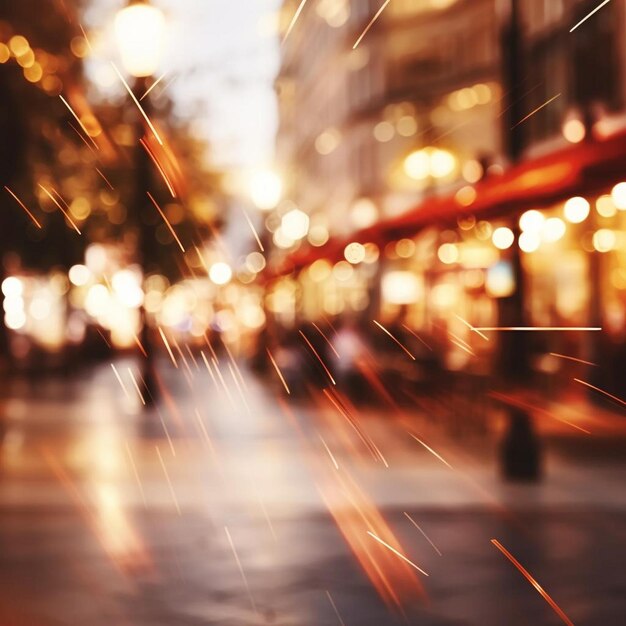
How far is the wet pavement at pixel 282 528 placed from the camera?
6.97 m

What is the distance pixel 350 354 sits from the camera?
75.9 ft

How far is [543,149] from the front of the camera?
2970cm

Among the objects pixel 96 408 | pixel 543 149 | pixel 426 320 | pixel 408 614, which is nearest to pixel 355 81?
pixel 426 320

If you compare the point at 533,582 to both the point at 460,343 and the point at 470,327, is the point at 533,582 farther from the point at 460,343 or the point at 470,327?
the point at 470,327

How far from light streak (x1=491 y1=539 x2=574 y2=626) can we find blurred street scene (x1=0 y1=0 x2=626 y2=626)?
4 centimetres

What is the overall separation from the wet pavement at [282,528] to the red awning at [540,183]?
2.80 metres

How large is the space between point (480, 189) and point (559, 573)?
26.9 ft

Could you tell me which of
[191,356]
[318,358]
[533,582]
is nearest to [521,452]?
[533,582]

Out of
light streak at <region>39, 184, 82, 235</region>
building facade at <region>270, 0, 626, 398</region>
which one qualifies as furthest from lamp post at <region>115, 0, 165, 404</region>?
light streak at <region>39, 184, 82, 235</region>

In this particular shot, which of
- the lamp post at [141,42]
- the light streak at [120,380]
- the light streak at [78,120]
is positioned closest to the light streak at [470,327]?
the light streak at [120,380]

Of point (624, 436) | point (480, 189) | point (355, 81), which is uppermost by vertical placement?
point (355, 81)

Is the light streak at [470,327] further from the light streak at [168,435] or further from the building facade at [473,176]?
the light streak at [168,435]

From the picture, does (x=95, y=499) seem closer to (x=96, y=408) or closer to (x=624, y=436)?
(x=624, y=436)

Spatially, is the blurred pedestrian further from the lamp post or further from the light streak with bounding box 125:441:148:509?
the lamp post
